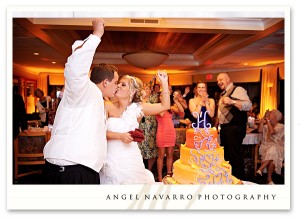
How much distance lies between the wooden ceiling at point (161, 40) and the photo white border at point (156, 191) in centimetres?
23

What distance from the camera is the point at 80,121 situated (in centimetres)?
167

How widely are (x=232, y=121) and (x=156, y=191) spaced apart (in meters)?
1.74

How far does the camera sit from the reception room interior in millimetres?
2496

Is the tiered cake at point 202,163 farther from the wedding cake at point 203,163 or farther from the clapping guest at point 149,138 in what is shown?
the clapping guest at point 149,138

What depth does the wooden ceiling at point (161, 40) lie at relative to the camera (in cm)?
287

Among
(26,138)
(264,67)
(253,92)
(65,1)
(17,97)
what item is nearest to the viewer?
(65,1)

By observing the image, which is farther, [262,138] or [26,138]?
[262,138]

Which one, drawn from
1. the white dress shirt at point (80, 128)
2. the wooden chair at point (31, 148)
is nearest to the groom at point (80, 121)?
the white dress shirt at point (80, 128)

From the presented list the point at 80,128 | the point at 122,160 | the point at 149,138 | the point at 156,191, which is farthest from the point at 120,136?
the point at 149,138

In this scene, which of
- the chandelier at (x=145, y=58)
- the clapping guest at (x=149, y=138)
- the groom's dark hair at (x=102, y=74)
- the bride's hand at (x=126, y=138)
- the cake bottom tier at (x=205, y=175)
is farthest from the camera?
the chandelier at (x=145, y=58)

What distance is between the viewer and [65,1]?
211 centimetres
